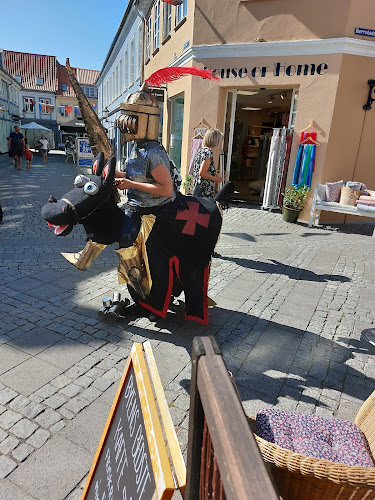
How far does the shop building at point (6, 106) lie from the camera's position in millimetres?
28594

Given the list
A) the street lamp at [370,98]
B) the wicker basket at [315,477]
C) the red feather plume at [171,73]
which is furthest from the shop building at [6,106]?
the wicker basket at [315,477]

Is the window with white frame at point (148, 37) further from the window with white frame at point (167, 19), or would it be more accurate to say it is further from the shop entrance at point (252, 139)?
the shop entrance at point (252, 139)

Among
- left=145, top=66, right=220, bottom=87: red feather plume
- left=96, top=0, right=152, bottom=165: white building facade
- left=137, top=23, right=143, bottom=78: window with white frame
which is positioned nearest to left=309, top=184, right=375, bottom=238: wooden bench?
left=145, top=66, right=220, bottom=87: red feather plume

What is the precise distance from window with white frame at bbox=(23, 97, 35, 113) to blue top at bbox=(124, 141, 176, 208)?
150ft

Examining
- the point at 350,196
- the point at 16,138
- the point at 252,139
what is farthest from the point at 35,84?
the point at 350,196

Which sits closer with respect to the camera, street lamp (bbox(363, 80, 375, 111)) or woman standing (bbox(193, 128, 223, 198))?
woman standing (bbox(193, 128, 223, 198))

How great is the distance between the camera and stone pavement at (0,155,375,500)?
87.7 inches

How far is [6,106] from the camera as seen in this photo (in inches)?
1236

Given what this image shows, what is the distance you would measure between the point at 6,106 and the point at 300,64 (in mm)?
30959

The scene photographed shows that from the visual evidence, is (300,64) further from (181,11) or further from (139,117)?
(139,117)

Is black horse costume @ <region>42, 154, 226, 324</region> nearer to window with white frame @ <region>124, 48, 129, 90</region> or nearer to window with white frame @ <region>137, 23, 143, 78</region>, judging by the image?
window with white frame @ <region>137, 23, 143, 78</region>

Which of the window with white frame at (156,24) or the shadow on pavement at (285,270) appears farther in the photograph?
the window with white frame at (156,24)

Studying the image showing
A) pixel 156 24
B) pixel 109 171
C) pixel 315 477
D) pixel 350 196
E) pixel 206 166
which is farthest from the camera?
pixel 156 24

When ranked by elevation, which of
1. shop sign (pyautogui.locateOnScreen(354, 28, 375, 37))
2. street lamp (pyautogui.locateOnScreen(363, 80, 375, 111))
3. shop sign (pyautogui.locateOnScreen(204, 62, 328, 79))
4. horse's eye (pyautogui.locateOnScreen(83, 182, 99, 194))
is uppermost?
shop sign (pyautogui.locateOnScreen(354, 28, 375, 37))
